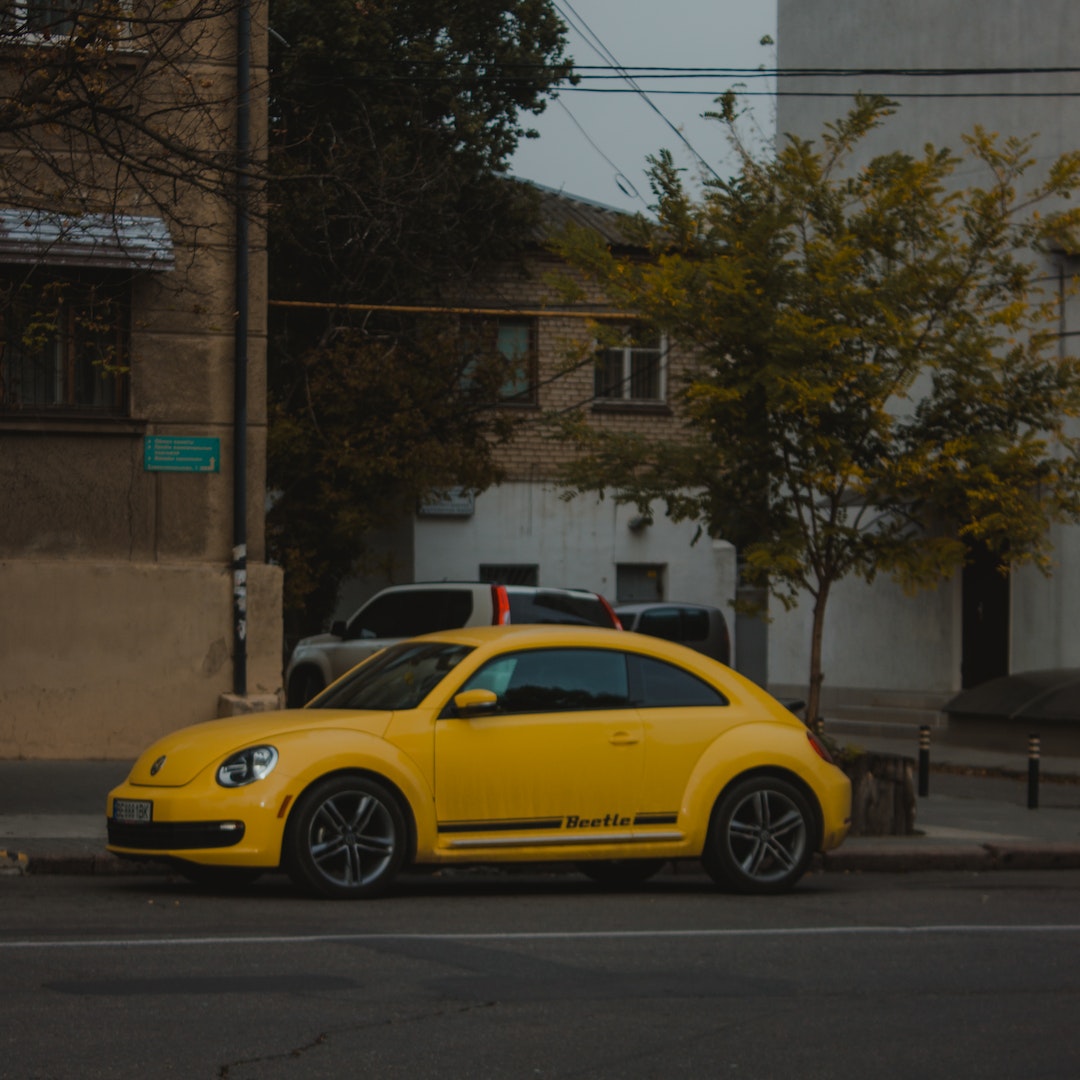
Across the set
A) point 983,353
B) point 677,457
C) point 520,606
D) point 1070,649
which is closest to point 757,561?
point 677,457

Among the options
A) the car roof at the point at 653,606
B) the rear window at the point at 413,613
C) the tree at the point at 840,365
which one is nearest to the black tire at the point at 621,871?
the tree at the point at 840,365

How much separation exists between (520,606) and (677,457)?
4166mm

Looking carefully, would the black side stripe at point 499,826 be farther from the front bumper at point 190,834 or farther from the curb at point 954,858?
the curb at point 954,858

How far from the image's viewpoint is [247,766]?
32.1ft

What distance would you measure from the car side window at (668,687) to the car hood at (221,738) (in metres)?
1.50

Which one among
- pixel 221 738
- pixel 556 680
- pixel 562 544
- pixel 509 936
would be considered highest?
pixel 562 544

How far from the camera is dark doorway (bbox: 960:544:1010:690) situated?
1009 inches

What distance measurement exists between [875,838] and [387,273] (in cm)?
1869

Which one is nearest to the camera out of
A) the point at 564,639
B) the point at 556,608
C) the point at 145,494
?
the point at 564,639

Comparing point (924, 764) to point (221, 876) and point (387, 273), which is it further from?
point (387, 273)

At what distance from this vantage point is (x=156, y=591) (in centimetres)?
1694

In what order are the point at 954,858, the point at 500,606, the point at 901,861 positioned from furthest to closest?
the point at 500,606 < the point at 954,858 < the point at 901,861

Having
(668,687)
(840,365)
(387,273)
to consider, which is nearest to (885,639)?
(387,273)

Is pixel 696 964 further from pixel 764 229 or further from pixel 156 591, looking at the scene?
pixel 156 591
